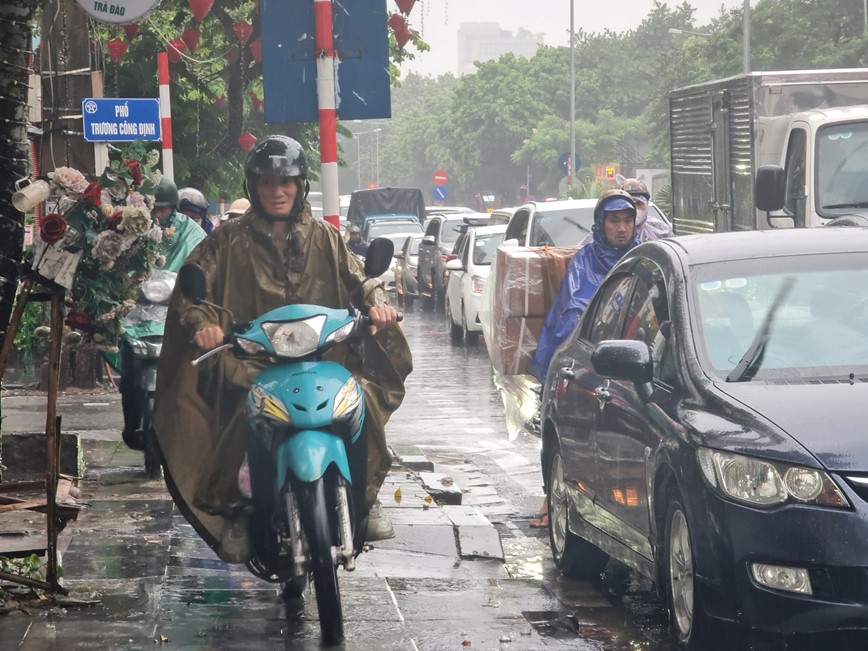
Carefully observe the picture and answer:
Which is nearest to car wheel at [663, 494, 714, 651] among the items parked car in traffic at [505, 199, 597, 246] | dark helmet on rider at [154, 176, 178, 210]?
→ dark helmet on rider at [154, 176, 178, 210]

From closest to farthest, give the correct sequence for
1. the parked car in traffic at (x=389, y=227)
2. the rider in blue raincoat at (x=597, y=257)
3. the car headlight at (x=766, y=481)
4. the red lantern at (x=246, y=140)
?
the car headlight at (x=766, y=481), the rider in blue raincoat at (x=597, y=257), the red lantern at (x=246, y=140), the parked car in traffic at (x=389, y=227)

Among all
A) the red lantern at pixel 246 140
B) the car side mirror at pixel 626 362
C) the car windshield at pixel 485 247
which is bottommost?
the car windshield at pixel 485 247

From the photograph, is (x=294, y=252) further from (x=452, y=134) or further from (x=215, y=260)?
(x=452, y=134)

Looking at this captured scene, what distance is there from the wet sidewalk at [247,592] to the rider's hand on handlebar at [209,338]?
3.63ft

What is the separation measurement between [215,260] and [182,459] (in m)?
0.84

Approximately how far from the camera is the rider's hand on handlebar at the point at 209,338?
612cm

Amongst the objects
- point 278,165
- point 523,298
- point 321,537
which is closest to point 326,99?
point 523,298

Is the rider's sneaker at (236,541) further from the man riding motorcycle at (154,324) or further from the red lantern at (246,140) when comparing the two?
the red lantern at (246,140)

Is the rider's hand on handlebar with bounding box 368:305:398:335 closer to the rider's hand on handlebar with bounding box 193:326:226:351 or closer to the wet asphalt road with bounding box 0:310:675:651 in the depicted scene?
the rider's hand on handlebar with bounding box 193:326:226:351

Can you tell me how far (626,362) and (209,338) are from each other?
1.63 m

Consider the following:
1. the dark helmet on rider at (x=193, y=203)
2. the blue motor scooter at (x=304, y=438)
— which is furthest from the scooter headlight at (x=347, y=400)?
the dark helmet on rider at (x=193, y=203)

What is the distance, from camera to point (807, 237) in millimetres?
6922

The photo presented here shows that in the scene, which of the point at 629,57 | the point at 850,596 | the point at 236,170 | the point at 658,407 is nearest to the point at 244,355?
the point at 658,407

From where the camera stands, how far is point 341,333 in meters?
6.14
